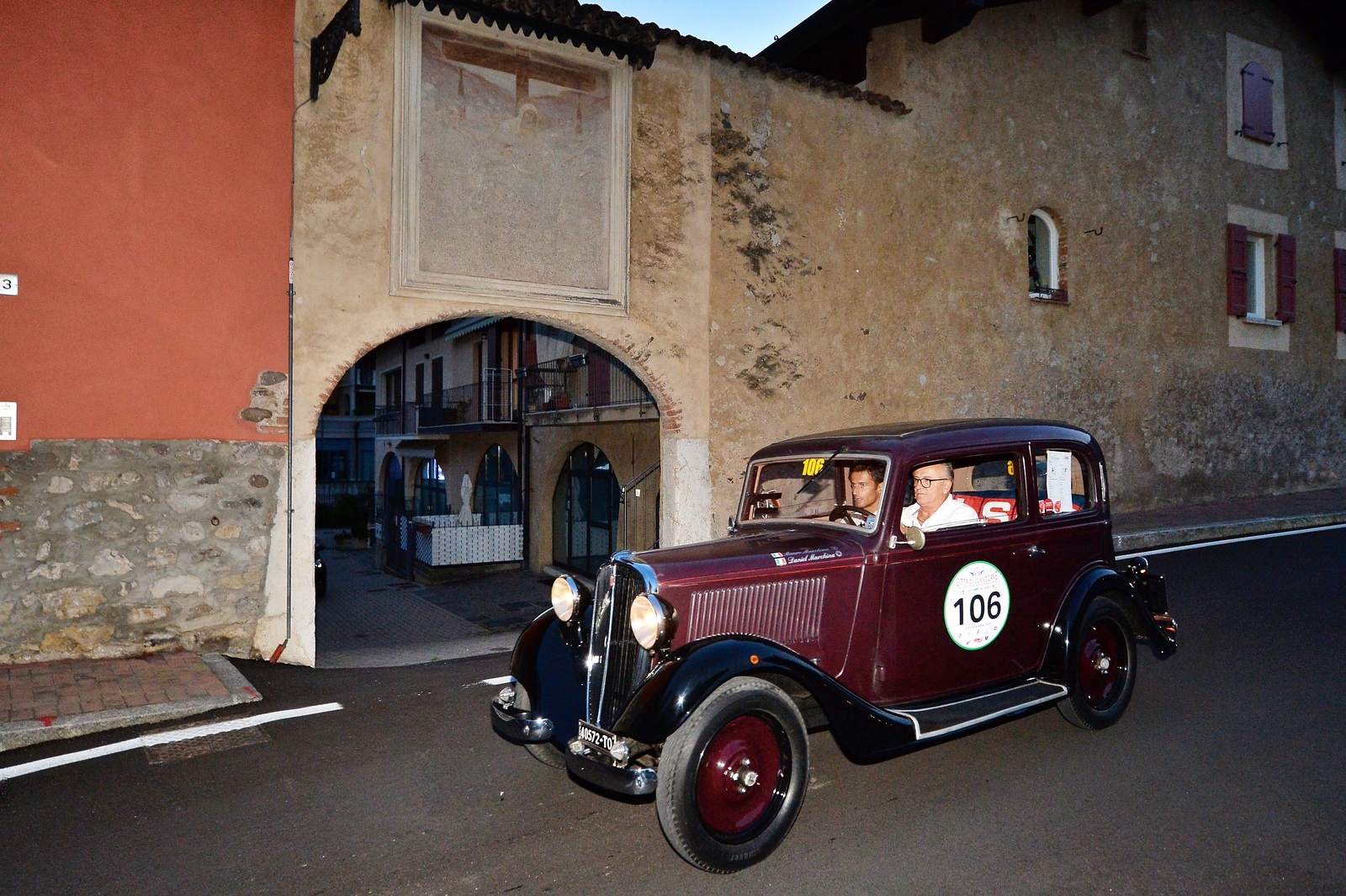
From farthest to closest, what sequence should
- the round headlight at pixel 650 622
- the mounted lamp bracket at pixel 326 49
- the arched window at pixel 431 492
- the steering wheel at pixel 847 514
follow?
the arched window at pixel 431 492
the mounted lamp bracket at pixel 326 49
the steering wheel at pixel 847 514
the round headlight at pixel 650 622

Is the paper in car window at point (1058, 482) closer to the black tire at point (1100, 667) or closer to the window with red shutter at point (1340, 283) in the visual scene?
the black tire at point (1100, 667)

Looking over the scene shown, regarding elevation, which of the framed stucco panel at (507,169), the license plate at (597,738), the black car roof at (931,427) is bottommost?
the license plate at (597,738)

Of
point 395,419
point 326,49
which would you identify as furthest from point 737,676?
point 395,419

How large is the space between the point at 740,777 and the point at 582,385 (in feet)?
46.8

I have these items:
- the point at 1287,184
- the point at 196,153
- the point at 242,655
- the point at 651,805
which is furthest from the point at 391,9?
the point at 1287,184

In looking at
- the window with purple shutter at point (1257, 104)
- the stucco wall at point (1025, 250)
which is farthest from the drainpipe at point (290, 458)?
the window with purple shutter at point (1257, 104)

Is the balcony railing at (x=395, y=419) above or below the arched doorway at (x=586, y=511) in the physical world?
above

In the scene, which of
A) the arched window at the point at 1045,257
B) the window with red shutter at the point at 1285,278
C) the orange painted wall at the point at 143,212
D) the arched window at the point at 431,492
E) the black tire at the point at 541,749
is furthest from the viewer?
the arched window at the point at 431,492

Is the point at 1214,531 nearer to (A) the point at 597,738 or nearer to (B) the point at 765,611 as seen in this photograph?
(B) the point at 765,611

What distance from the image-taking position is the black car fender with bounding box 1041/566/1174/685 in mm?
4660

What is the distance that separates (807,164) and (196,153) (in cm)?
620

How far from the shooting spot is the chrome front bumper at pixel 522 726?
3754 mm

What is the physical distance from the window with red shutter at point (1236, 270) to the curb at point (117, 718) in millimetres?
15585

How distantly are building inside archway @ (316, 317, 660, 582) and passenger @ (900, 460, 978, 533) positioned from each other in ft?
30.5
